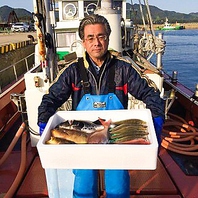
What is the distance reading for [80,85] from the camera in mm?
1945

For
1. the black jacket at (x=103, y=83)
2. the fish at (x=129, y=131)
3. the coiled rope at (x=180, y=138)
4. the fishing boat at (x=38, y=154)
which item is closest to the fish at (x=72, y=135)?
the fish at (x=129, y=131)

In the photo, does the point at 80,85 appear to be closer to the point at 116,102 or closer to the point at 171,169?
the point at 116,102

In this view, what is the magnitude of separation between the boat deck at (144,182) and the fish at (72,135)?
134cm

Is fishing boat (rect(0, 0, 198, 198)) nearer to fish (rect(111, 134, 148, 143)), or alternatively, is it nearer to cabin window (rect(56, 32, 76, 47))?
fish (rect(111, 134, 148, 143))

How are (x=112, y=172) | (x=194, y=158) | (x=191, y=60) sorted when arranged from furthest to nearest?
(x=191, y=60) < (x=194, y=158) < (x=112, y=172)

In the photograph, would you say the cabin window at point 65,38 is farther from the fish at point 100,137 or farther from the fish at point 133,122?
the fish at point 100,137

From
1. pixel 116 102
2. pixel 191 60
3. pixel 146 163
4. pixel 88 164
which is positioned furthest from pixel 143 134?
pixel 191 60

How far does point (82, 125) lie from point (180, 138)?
2571 mm

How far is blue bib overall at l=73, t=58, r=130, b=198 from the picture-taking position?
1.92 m

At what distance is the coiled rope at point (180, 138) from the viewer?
3.35m

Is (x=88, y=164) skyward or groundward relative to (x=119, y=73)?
groundward

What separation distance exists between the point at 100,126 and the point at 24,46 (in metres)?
16.4

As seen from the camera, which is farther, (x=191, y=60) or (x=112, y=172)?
(x=191, y=60)

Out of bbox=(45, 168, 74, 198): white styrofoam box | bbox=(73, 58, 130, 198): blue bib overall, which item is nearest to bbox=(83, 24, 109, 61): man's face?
bbox=(73, 58, 130, 198): blue bib overall
